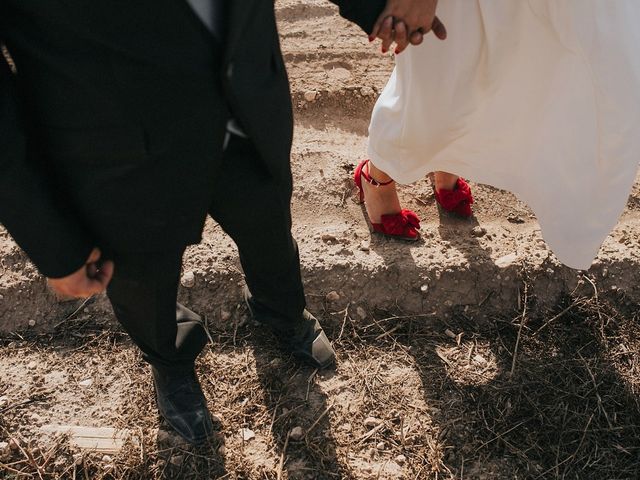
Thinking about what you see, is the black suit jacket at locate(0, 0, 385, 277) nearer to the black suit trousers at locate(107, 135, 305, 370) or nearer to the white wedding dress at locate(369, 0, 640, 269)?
the black suit trousers at locate(107, 135, 305, 370)

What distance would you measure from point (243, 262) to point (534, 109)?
39.5 inches

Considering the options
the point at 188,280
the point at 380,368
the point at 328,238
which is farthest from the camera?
the point at 328,238

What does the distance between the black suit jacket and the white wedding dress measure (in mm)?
630

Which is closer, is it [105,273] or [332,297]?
[105,273]

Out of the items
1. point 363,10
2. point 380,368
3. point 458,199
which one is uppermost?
point 363,10

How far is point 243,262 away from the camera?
1.75 metres

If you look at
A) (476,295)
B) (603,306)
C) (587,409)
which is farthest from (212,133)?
(603,306)

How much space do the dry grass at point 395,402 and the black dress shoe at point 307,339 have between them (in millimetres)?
63

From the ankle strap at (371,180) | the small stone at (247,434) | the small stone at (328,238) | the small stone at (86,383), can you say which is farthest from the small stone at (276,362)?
the ankle strap at (371,180)

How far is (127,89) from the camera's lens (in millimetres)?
1015

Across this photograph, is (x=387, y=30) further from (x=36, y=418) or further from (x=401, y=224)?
(x=36, y=418)

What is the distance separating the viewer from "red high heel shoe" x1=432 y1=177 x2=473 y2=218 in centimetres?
244

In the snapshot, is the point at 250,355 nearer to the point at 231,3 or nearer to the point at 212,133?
the point at 212,133

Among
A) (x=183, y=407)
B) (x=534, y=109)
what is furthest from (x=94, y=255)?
(x=534, y=109)
